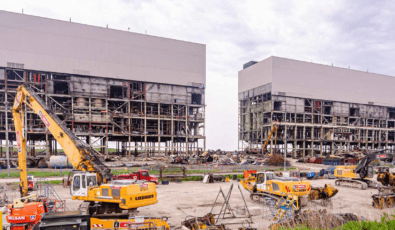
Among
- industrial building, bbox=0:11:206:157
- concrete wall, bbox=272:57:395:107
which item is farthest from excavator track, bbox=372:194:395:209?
concrete wall, bbox=272:57:395:107

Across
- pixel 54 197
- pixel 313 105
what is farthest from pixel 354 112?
pixel 54 197

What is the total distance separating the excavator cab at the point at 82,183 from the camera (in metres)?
15.1

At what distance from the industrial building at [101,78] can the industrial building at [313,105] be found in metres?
18.1

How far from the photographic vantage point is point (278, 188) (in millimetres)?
18969

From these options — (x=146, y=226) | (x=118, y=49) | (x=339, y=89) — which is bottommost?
(x=146, y=226)

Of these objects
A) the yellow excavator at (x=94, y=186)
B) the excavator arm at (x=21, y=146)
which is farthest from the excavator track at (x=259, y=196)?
the excavator arm at (x=21, y=146)

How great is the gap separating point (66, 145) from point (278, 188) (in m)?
13.1

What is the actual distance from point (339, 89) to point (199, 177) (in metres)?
65.2

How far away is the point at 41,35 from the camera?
189 feet

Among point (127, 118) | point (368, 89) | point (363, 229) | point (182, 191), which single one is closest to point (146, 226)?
point (363, 229)

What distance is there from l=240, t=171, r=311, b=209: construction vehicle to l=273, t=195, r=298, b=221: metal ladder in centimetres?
66

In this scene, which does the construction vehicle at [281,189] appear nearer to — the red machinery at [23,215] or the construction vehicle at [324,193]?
the construction vehicle at [324,193]

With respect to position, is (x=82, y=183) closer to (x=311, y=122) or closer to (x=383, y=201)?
(x=383, y=201)

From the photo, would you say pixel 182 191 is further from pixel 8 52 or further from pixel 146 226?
pixel 8 52
